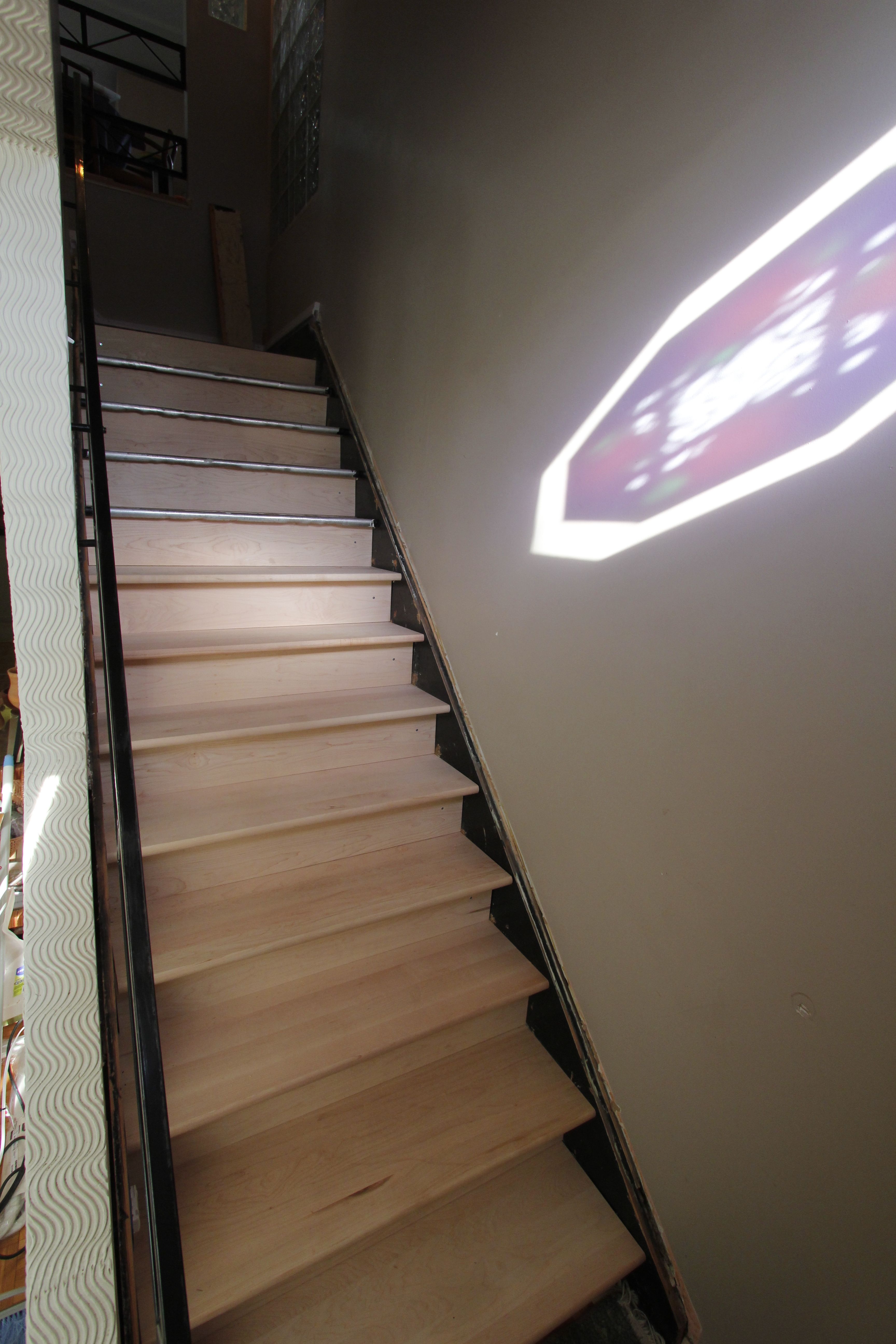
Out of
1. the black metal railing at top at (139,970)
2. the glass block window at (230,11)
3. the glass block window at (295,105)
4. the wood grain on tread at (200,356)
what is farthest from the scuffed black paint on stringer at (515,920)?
the glass block window at (230,11)

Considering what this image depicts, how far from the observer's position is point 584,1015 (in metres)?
1.58

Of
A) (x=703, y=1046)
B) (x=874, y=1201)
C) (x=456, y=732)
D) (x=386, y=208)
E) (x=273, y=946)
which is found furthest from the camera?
(x=386, y=208)

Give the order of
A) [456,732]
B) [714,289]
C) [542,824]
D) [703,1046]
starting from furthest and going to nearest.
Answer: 1. [456,732]
2. [542,824]
3. [703,1046]
4. [714,289]

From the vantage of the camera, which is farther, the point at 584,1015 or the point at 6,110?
the point at 584,1015

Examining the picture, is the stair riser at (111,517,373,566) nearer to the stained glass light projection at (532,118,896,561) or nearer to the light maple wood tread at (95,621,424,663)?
the light maple wood tread at (95,621,424,663)

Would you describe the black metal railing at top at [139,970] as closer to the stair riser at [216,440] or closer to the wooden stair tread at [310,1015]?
the wooden stair tread at [310,1015]

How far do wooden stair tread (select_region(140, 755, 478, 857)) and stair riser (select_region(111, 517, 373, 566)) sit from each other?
87 centimetres

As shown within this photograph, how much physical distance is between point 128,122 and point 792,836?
17.8 feet

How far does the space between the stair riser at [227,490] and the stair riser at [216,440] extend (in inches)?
3.2

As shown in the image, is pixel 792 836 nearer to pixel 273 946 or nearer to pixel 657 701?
pixel 657 701

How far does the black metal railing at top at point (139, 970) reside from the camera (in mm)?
733

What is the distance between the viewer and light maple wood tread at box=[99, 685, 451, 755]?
1.74m

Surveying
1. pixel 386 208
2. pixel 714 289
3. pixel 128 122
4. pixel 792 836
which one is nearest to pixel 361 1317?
pixel 792 836

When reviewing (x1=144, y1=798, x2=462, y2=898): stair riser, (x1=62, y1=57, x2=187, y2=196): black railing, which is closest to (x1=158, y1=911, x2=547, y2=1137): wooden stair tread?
(x1=144, y1=798, x2=462, y2=898): stair riser
